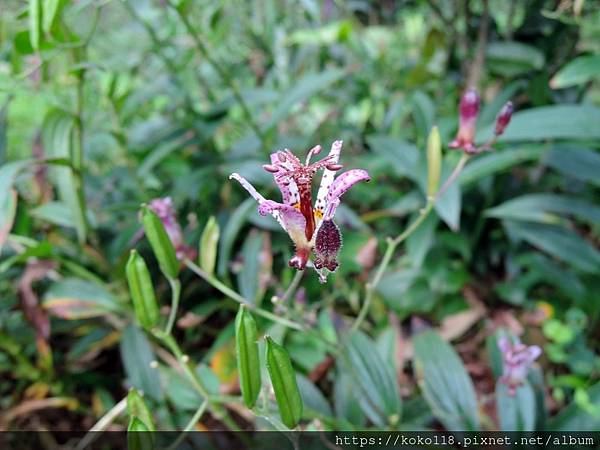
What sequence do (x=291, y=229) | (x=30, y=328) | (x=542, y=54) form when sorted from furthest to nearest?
(x=542, y=54)
(x=30, y=328)
(x=291, y=229)

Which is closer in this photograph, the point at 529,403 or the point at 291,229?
the point at 291,229

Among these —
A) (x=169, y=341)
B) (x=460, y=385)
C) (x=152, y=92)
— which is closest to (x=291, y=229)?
(x=169, y=341)

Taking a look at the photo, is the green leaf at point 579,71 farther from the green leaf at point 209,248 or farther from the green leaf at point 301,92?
the green leaf at point 209,248

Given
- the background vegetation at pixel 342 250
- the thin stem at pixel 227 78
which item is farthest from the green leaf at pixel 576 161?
the thin stem at pixel 227 78

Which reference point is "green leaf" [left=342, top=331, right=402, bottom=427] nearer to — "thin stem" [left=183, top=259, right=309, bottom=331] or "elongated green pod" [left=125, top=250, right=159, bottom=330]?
"thin stem" [left=183, top=259, right=309, bottom=331]

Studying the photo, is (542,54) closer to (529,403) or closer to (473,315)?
(473,315)

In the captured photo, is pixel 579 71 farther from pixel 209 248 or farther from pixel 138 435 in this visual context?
pixel 138 435
